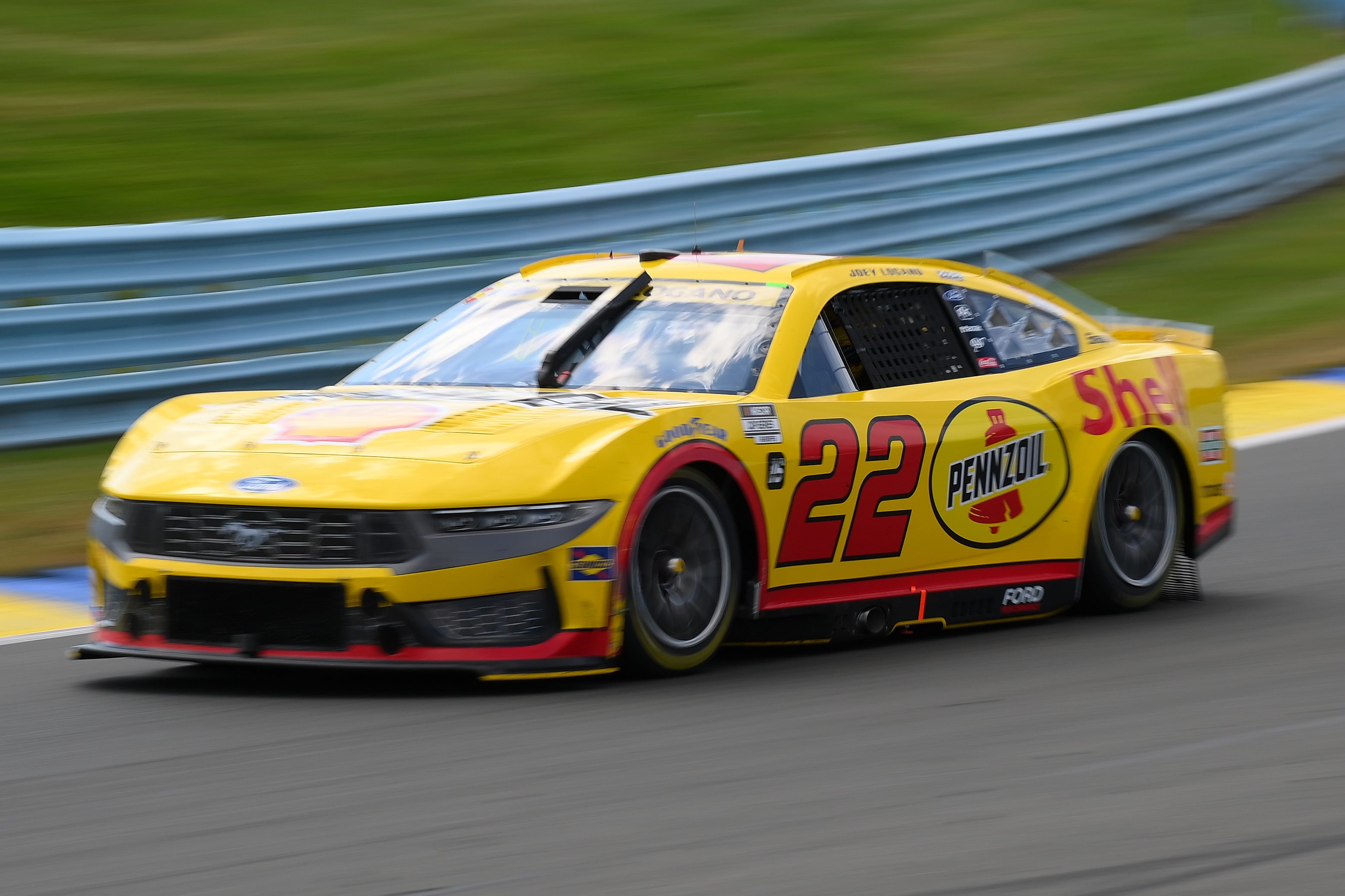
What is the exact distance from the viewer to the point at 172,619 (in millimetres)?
5793

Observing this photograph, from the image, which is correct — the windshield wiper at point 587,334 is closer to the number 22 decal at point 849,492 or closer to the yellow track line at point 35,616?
the number 22 decal at point 849,492

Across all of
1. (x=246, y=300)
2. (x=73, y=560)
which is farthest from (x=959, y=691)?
(x=246, y=300)

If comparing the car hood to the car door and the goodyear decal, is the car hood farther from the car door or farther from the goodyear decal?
the car door

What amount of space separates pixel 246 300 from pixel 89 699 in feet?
16.3

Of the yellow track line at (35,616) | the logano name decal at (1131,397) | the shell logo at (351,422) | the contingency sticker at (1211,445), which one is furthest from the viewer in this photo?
the contingency sticker at (1211,445)

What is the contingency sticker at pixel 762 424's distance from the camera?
6.26 meters

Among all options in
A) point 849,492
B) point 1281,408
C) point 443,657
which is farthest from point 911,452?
point 1281,408

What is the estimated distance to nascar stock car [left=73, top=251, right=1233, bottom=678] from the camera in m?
5.65

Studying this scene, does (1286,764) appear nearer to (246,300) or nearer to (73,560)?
(73,560)

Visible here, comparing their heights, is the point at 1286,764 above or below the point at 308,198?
below

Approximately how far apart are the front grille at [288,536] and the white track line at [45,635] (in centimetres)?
158

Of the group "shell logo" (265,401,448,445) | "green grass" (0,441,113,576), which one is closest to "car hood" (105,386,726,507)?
"shell logo" (265,401,448,445)

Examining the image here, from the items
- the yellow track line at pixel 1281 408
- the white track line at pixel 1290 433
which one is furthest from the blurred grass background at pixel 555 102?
the white track line at pixel 1290 433

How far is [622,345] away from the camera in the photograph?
21.9 feet
